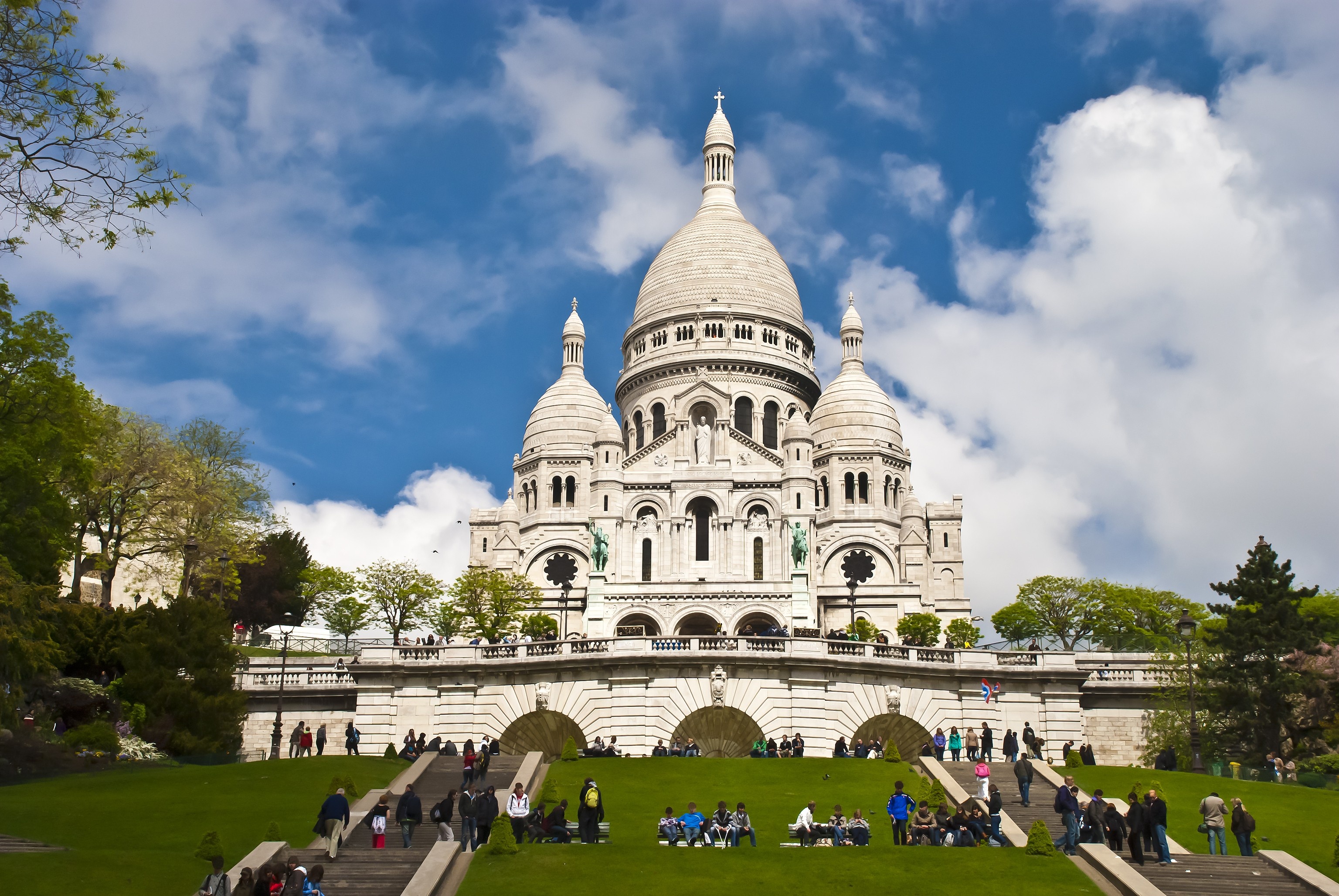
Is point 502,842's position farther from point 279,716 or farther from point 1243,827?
point 279,716

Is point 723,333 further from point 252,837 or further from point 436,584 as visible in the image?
point 252,837

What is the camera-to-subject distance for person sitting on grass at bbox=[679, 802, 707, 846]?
86.4 ft

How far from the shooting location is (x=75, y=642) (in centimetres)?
4197

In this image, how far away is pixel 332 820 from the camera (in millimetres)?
23953

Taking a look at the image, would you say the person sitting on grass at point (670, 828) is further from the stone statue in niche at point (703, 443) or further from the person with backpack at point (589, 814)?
the stone statue in niche at point (703, 443)

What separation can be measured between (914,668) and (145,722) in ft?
74.9

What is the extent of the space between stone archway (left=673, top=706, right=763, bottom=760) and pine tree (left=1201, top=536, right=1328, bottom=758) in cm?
1440

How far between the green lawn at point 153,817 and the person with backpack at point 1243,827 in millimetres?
17265

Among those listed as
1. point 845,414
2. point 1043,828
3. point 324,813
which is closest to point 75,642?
point 324,813

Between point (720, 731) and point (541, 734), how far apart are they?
223 inches

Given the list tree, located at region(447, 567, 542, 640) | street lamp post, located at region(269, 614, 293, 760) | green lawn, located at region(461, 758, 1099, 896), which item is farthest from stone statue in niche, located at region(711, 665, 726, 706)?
tree, located at region(447, 567, 542, 640)

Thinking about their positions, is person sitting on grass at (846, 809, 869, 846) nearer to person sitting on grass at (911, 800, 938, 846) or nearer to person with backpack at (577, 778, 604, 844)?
person sitting on grass at (911, 800, 938, 846)

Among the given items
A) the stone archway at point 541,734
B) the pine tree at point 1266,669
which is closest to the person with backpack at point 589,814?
the stone archway at point 541,734

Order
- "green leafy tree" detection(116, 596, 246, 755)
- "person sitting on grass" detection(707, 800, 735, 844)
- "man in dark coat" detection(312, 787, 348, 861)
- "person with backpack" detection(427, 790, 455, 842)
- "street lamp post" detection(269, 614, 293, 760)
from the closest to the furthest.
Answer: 1. "man in dark coat" detection(312, 787, 348, 861)
2. "person with backpack" detection(427, 790, 455, 842)
3. "person sitting on grass" detection(707, 800, 735, 844)
4. "green leafy tree" detection(116, 596, 246, 755)
5. "street lamp post" detection(269, 614, 293, 760)
